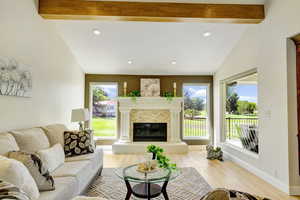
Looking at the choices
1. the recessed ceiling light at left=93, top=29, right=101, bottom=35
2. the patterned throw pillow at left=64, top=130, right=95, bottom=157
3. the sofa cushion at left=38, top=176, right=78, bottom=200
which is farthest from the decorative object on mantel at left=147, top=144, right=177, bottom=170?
the recessed ceiling light at left=93, top=29, right=101, bottom=35

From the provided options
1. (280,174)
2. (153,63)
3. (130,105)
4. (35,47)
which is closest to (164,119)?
(130,105)

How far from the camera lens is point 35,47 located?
316 centimetres

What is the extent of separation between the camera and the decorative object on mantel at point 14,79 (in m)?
2.37

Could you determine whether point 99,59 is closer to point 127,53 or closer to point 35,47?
point 127,53

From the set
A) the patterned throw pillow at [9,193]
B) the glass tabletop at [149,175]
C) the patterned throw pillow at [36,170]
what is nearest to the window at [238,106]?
the glass tabletop at [149,175]

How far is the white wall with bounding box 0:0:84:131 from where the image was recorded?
251 cm

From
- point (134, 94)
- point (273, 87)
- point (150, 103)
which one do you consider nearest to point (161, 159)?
point (273, 87)

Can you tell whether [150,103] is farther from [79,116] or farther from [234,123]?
[234,123]

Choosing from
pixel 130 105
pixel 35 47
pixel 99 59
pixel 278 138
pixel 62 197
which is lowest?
pixel 62 197

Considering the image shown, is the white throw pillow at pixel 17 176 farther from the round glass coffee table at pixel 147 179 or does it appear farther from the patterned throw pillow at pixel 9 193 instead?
the round glass coffee table at pixel 147 179

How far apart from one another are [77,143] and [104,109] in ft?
9.60

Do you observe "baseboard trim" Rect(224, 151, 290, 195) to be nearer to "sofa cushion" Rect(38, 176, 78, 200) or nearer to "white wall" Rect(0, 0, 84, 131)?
"sofa cushion" Rect(38, 176, 78, 200)

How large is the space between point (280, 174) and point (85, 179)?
10.0 feet

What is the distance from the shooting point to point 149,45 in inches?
177
